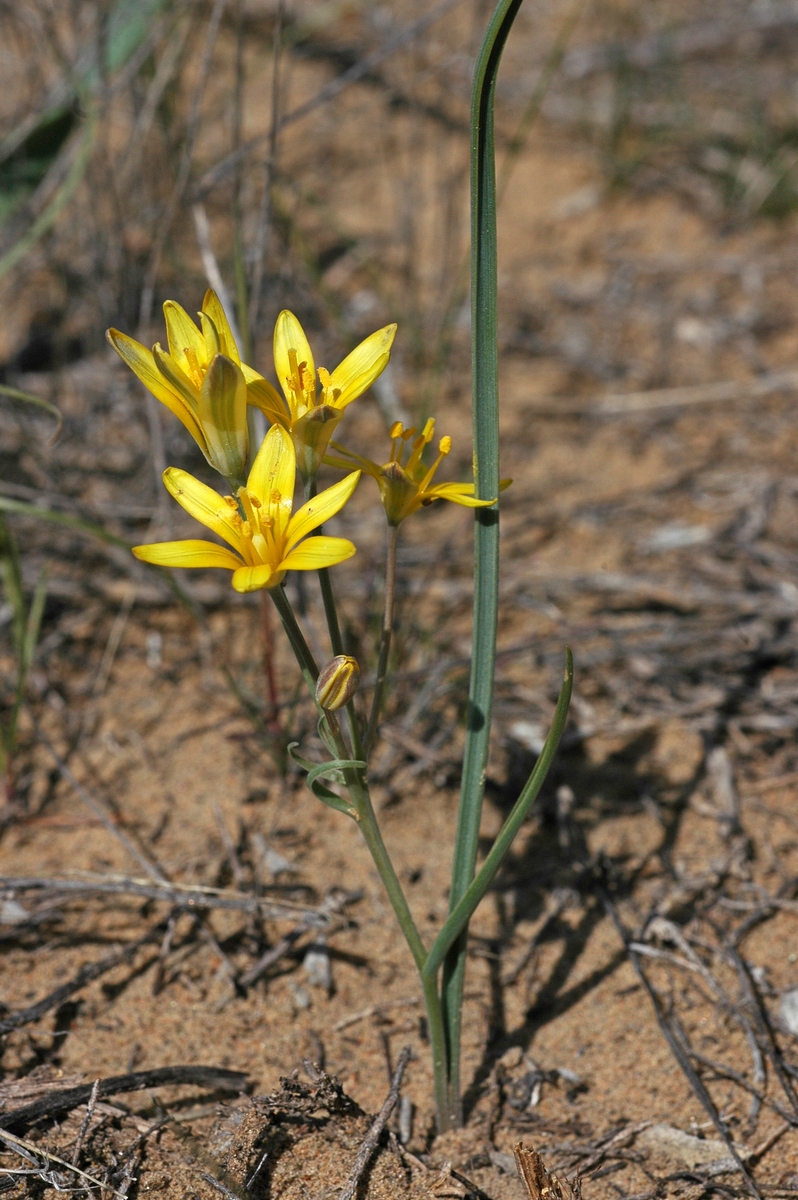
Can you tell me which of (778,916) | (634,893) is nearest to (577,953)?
(634,893)

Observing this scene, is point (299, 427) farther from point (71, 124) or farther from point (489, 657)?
point (71, 124)

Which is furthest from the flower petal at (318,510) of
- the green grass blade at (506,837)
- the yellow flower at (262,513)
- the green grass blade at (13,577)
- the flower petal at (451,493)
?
the green grass blade at (13,577)

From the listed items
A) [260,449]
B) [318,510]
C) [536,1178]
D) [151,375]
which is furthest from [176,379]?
[536,1178]

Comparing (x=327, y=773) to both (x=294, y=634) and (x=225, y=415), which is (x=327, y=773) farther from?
(x=225, y=415)

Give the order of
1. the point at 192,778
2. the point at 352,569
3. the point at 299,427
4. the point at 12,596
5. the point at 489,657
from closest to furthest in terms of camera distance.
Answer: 1. the point at 299,427
2. the point at 489,657
3. the point at 12,596
4. the point at 192,778
5. the point at 352,569

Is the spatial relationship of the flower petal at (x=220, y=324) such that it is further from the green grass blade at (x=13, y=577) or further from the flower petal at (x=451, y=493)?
the green grass blade at (x=13, y=577)

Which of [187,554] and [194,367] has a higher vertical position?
[194,367]

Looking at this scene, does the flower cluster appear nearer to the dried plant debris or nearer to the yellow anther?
the yellow anther
